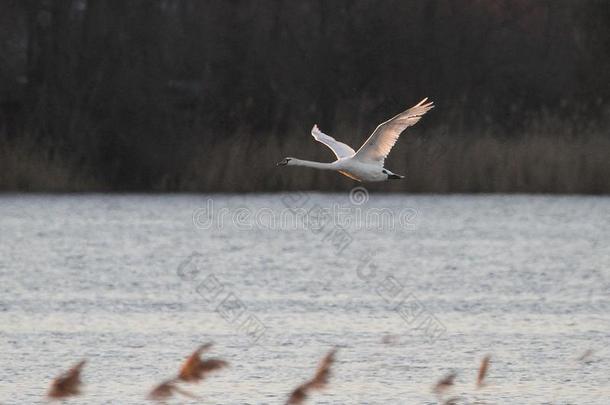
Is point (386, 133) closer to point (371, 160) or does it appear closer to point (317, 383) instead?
point (371, 160)

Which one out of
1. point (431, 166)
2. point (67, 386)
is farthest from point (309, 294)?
point (67, 386)

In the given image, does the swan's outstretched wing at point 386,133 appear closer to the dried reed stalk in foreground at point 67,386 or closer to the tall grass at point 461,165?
the dried reed stalk in foreground at point 67,386

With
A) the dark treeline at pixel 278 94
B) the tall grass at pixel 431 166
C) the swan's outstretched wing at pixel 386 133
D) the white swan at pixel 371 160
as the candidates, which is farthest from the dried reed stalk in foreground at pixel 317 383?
the dark treeline at pixel 278 94

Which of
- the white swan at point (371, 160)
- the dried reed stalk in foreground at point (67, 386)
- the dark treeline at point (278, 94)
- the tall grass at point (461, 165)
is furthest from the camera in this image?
the dark treeline at point (278, 94)

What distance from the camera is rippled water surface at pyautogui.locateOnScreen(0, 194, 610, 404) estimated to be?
1149 cm

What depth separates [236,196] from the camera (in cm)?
2453

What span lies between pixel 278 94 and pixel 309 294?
1306 cm

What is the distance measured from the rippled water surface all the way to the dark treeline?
0.65 meters

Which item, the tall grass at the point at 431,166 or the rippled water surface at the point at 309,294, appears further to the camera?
the tall grass at the point at 431,166

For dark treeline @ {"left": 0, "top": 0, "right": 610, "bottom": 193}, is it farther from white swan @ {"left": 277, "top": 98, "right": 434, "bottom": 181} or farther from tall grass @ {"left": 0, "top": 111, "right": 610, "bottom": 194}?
white swan @ {"left": 277, "top": 98, "right": 434, "bottom": 181}

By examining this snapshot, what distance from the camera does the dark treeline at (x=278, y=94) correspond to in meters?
23.8

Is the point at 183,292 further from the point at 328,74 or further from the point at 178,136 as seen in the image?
the point at 328,74

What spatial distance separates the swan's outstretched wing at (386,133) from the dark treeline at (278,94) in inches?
424

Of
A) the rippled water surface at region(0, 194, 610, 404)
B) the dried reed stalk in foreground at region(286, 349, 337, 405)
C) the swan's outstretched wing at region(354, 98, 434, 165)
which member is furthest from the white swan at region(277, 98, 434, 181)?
the dried reed stalk in foreground at region(286, 349, 337, 405)
